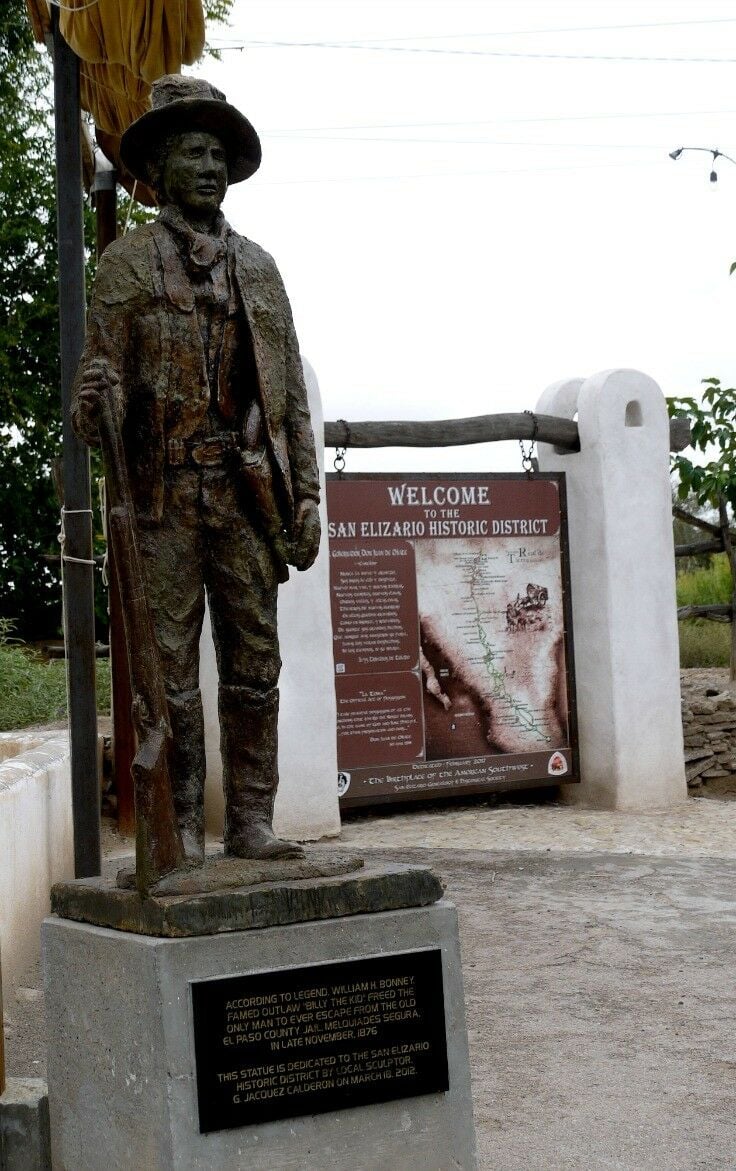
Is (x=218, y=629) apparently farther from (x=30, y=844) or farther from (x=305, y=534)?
(x=30, y=844)

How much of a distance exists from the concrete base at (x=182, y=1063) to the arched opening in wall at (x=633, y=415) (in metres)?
7.29

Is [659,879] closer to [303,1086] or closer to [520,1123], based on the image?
[520,1123]

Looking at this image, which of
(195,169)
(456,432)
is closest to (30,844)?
(195,169)

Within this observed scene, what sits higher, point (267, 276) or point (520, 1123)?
point (267, 276)

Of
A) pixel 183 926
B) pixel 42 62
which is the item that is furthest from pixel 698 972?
pixel 42 62


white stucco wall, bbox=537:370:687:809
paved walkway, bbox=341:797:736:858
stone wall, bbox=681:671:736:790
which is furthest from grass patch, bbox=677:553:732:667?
paved walkway, bbox=341:797:736:858

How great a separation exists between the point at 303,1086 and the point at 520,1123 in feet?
3.52

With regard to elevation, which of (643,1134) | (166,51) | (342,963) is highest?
(166,51)

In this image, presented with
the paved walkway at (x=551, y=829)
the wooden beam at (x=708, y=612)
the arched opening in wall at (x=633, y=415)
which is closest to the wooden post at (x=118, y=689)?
the paved walkway at (x=551, y=829)

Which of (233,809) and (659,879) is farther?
(659,879)

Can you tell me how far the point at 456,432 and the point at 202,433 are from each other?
6396 mm

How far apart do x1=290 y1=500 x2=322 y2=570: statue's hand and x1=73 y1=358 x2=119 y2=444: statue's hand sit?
551mm

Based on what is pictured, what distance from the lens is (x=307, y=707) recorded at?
898 centimetres

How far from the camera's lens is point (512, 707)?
32.7 feet
